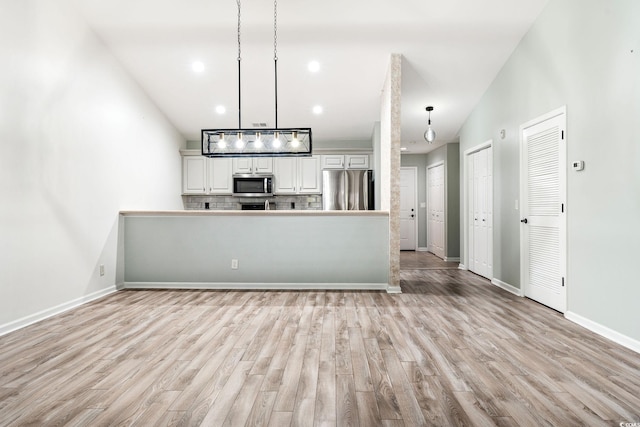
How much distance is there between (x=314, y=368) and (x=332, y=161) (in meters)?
5.32

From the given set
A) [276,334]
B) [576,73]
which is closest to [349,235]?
[276,334]

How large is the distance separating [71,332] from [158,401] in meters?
1.62

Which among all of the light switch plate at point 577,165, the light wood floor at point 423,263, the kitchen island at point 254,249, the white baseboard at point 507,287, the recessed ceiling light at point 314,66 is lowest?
the light wood floor at point 423,263

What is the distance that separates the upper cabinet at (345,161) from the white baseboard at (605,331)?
448cm

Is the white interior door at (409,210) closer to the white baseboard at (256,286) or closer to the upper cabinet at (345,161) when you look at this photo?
the upper cabinet at (345,161)

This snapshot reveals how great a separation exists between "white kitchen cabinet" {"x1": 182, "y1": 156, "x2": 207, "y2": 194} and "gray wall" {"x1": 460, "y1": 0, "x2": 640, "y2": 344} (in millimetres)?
5458

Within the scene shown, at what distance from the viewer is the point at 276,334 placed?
283 cm

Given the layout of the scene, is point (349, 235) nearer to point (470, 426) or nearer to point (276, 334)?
point (276, 334)

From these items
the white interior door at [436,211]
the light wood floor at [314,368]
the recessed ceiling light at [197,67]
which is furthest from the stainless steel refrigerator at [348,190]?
the light wood floor at [314,368]

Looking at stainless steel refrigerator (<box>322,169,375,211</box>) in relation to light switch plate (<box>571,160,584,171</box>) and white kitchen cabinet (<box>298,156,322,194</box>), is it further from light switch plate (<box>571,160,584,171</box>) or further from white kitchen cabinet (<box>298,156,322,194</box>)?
light switch plate (<box>571,160,584,171</box>)

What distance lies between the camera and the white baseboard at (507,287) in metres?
4.25

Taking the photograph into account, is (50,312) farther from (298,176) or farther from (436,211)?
(436,211)

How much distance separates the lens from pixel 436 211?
27.2 ft

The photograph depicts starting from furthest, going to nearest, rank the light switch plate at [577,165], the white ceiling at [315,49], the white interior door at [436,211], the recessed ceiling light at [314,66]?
the white interior door at [436,211] → the recessed ceiling light at [314,66] → the white ceiling at [315,49] → the light switch plate at [577,165]
